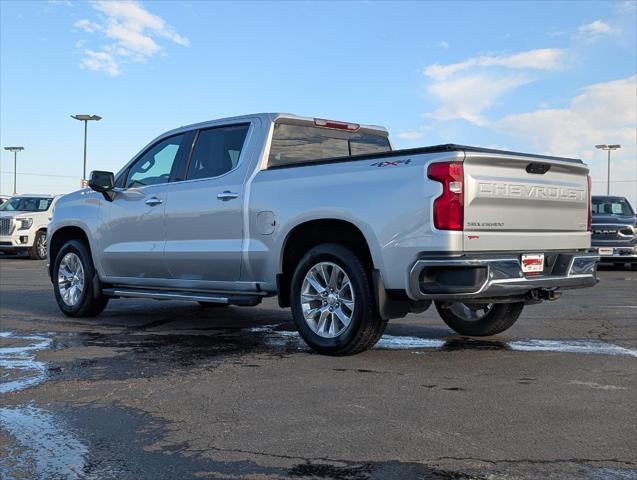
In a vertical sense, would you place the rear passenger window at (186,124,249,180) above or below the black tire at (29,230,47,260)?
above

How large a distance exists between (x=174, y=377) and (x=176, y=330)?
2.42 metres

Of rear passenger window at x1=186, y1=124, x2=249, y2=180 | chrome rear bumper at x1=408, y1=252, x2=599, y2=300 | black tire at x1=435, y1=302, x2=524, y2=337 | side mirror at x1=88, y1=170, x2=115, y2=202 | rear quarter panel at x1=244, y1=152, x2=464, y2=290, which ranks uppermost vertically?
rear passenger window at x1=186, y1=124, x2=249, y2=180

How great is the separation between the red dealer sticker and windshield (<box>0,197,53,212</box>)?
61.0 ft

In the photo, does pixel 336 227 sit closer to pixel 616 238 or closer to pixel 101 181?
pixel 101 181

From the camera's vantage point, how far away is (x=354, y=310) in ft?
18.8

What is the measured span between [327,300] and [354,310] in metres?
0.32

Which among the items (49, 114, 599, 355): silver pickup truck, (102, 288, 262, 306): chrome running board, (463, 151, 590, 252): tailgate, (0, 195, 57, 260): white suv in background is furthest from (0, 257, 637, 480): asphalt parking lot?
(0, 195, 57, 260): white suv in background

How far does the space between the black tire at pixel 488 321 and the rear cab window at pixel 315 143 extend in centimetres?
179

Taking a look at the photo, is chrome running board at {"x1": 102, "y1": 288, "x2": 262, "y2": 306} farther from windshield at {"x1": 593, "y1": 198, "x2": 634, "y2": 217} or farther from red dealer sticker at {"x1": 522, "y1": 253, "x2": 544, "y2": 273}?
windshield at {"x1": 593, "y1": 198, "x2": 634, "y2": 217}

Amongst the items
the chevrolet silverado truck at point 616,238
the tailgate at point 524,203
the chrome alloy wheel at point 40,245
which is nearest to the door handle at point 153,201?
the tailgate at point 524,203

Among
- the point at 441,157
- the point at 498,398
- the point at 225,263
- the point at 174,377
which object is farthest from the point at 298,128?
the point at 498,398

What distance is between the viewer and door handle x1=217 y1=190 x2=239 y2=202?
6.66m

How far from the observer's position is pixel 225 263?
6766 mm

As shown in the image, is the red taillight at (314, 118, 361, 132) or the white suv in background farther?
the white suv in background
